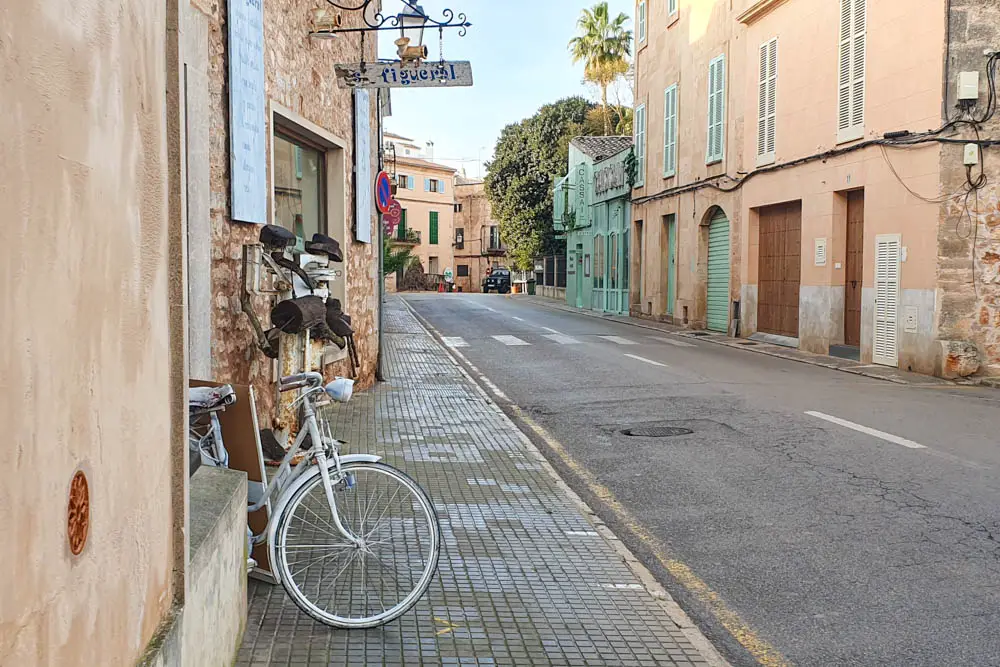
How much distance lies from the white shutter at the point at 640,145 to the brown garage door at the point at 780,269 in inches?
363

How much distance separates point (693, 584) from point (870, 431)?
485cm

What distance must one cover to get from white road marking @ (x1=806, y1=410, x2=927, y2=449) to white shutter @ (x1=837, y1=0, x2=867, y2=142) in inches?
332

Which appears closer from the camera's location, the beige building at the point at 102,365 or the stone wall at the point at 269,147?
→ the beige building at the point at 102,365

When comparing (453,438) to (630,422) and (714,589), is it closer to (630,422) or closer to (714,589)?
(630,422)

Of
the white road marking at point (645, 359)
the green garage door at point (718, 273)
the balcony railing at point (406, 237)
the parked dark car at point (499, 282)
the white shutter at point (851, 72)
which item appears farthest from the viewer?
the balcony railing at point (406, 237)

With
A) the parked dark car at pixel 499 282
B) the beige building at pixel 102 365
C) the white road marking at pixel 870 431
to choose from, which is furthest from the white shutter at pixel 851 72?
the parked dark car at pixel 499 282

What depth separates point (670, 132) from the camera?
27625 millimetres

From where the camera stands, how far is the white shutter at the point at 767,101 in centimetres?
2041

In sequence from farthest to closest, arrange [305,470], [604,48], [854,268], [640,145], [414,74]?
[604,48] < [640,145] < [854,268] < [414,74] < [305,470]

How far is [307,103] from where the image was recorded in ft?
30.0

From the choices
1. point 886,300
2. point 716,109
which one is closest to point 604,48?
point 716,109

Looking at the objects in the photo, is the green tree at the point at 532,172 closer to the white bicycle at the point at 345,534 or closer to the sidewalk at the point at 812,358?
the sidewalk at the point at 812,358

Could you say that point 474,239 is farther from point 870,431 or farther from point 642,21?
point 870,431

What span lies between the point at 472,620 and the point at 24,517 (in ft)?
9.31
